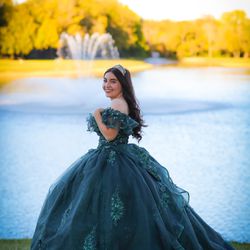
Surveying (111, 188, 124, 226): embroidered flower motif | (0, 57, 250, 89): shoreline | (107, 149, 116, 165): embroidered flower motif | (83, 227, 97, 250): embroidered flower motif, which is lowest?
(83, 227, 97, 250): embroidered flower motif

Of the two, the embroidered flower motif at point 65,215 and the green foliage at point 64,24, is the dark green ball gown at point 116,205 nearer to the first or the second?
the embroidered flower motif at point 65,215

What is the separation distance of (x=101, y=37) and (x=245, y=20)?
1659 mm

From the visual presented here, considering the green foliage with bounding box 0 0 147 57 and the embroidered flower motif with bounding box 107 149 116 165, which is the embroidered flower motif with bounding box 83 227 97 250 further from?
the green foliage with bounding box 0 0 147 57

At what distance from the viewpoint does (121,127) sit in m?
2.29

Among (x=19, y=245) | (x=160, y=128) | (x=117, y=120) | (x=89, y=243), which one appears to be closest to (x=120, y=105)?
(x=117, y=120)

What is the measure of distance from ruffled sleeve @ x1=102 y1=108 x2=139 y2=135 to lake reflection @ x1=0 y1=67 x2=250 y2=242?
2450 mm

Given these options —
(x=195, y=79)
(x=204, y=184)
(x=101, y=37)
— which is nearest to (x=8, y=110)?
(x=101, y=37)

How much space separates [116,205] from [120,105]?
1.37ft

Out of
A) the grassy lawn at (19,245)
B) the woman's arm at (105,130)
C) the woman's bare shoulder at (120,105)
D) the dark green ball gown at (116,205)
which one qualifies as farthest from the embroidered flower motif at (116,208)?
the grassy lawn at (19,245)

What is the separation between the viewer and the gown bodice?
2.26 meters

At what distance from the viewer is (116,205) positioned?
2168mm

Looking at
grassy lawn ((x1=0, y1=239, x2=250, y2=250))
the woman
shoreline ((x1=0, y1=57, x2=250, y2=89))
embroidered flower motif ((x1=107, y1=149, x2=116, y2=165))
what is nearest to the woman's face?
the woman

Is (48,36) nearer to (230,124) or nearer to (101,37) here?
(101,37)

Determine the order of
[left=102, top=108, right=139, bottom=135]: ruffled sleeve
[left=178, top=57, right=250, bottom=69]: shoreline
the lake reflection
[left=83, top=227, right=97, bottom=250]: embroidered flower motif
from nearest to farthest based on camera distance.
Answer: [left=83, top=227, right=97, bottom=250]: embroidered flower motif → [left=102, top=108, right=139, bottom=135]: ruffled sleeve → the lake reflection → [left=178, top=57, right=250, bottom=69]: shoreline
